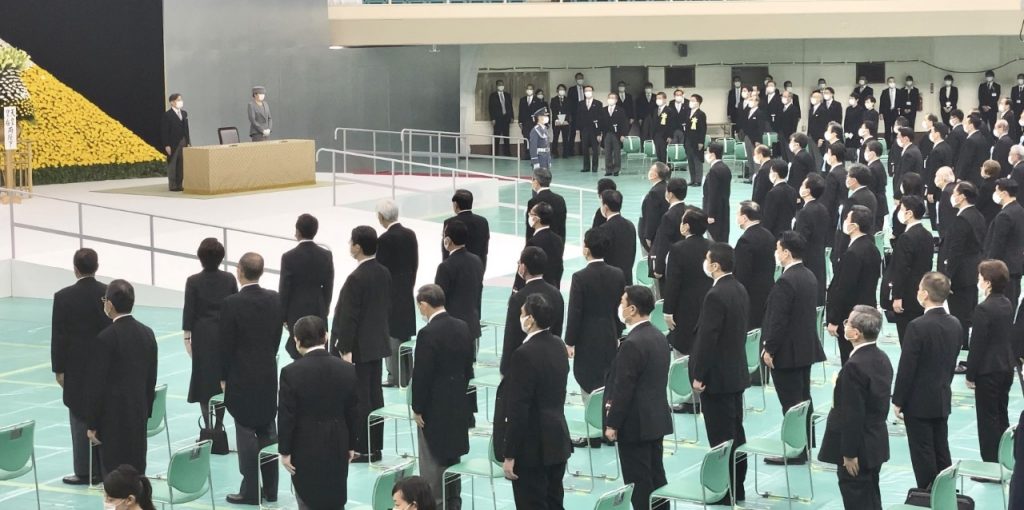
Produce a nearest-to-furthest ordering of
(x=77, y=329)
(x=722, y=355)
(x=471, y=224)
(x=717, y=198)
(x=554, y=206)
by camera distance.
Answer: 1. (x=722, y=355)
2. (x=77, y=329)
3. (x=471, y=224)
4. (x=554, y=206)
5. (x=717, y=198)

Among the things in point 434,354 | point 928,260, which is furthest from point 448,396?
point 928,260

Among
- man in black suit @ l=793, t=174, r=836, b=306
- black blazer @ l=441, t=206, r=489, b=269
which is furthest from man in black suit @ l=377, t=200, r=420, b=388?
man in black suit @ l=793, t=174, r=836, b=306

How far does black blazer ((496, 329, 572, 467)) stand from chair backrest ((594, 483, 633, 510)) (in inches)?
23.3

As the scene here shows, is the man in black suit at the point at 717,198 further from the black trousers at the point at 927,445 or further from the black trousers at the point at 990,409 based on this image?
the black trousers at the point at 927,445

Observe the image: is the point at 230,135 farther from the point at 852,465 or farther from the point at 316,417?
the point at 852,465

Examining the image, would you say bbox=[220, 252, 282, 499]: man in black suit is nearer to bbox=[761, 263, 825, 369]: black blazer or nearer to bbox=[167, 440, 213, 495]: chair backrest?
bbox=[167, 440, 213, 495]: chair backrest

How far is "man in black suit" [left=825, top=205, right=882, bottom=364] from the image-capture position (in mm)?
10797

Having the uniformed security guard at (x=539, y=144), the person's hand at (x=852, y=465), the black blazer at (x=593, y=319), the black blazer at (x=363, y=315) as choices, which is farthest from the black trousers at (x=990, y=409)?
the uniformed security guard at (x=539, y=144)

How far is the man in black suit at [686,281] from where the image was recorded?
11062 mm

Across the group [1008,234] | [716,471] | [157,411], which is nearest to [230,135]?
[1008,234]

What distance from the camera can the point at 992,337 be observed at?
937 cm

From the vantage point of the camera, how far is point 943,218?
585 inches

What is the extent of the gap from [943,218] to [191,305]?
8.58 m

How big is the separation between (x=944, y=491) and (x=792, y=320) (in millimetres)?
2374
